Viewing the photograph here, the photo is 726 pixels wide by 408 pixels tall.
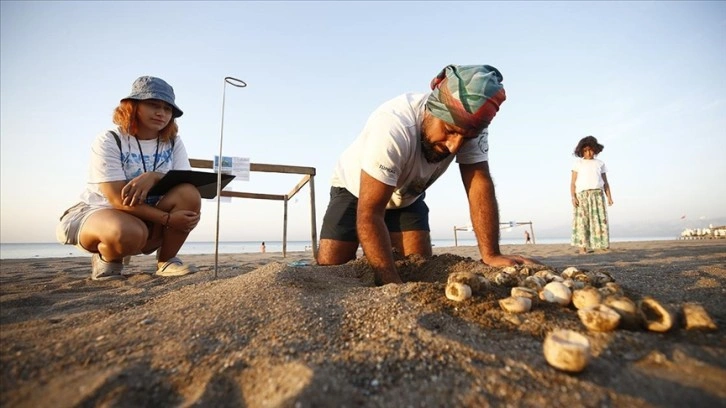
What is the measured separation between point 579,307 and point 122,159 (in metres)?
3.31

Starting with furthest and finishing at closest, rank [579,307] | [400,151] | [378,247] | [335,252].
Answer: [335,252], [400,151], [378,247], [579,307]

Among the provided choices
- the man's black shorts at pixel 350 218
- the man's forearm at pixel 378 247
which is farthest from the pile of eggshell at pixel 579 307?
the man's black shorts at pixel 350 218

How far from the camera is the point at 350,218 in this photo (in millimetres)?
3375

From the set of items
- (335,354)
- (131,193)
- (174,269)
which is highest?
(131,193)

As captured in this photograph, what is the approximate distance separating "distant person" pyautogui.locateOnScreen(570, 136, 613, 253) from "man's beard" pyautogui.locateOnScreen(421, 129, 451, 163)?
464 cm

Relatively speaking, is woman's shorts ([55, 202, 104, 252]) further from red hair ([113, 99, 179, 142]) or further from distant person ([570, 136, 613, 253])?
distant person ([570, 136, 613, 253])

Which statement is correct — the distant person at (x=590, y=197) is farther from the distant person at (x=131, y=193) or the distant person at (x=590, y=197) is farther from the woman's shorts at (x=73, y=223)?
the woman's shorts at (x=73, y=223)

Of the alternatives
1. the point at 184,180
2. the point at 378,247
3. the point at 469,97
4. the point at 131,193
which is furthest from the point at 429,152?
the point at 131,193

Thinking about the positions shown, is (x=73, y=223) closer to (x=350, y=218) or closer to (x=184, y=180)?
(x=184, y=180)

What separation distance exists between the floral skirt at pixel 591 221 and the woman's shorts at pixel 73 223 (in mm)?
6739

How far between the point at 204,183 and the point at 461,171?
236 cm

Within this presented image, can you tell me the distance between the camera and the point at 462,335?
1.29m

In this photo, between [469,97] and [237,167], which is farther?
[237,167]

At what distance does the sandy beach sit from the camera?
0.92 m
